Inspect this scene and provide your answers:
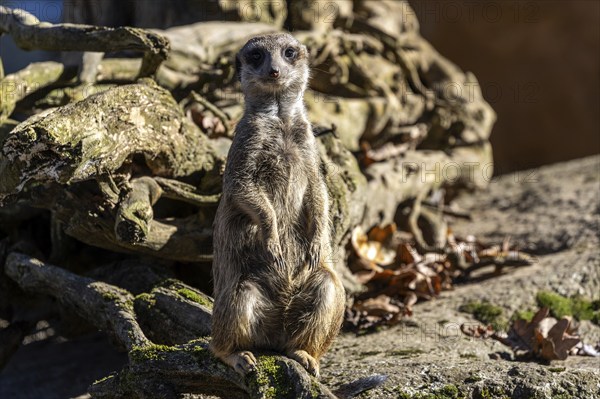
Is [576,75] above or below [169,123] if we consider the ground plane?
below

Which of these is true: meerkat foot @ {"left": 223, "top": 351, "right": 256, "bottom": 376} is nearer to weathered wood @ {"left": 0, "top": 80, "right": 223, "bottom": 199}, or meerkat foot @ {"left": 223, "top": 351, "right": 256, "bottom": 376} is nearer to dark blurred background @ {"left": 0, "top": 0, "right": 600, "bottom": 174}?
weathered wood @ {"left": 0, "top": 80, "right": 223, "bottom": 199}

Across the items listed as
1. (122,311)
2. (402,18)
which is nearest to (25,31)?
(122,311)

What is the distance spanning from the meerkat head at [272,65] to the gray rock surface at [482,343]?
1348mm

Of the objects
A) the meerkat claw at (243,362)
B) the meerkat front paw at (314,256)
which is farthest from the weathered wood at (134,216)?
the meerkat claw at (243,362)

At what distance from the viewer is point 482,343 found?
13.4 ft

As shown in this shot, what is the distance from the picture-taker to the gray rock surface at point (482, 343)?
10.2ft

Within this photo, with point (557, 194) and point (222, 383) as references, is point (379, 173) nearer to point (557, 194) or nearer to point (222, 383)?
point (557, 194)

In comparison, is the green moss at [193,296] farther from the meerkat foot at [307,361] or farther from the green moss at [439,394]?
the green moss at [439,394]

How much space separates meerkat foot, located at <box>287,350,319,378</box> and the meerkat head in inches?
47.9

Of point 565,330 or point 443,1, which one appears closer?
point 565,330

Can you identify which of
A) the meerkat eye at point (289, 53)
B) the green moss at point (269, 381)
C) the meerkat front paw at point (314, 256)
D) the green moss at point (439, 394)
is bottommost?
the green moss at point (439, 394)

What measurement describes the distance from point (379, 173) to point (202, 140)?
168 cm

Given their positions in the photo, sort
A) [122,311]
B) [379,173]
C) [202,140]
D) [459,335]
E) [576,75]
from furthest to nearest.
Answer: [576,75], [379,173], [202,140], [459,335], [122,311]

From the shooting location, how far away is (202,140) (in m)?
4.51
